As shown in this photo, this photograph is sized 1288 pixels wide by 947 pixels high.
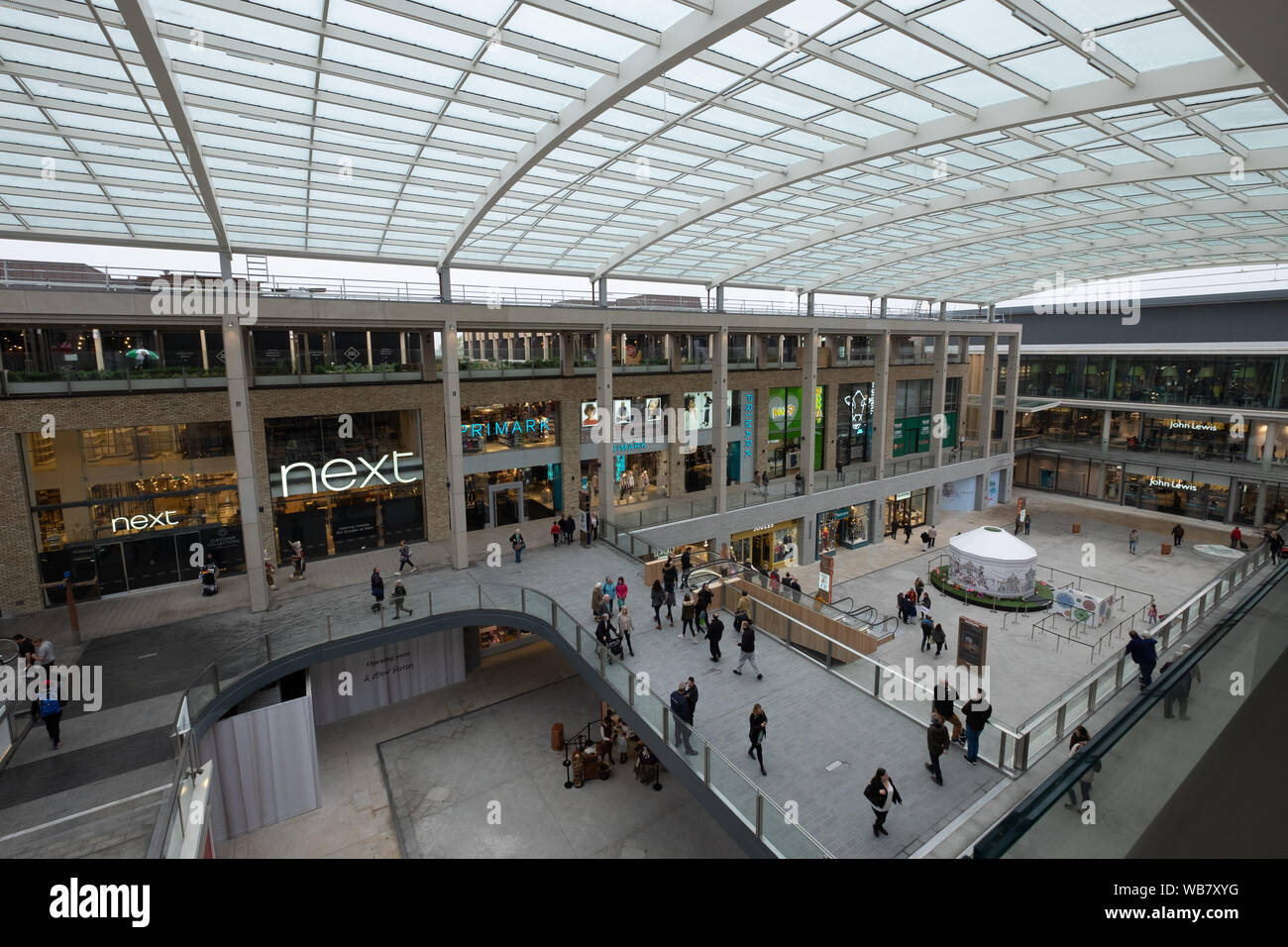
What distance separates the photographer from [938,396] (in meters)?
37.7

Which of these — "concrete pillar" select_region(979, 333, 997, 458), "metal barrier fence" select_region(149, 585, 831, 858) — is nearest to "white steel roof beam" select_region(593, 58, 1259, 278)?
"metal barrier fence" select_region(149, 585, 831, 858)

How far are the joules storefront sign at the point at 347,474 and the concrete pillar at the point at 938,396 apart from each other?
1095 inches

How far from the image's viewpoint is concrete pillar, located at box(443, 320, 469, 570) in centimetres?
1906

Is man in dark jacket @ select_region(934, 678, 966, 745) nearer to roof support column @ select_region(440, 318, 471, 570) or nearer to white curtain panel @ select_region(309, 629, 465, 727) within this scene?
roof support column @ select_region(440, 318, 471, 570)

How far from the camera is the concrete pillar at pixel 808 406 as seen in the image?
29141mm

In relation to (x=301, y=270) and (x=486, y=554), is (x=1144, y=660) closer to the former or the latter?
(x=486, y=554)

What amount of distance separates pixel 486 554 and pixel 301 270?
37.7ft

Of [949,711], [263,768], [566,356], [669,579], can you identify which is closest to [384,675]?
[263,768]

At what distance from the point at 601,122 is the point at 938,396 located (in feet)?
96.4

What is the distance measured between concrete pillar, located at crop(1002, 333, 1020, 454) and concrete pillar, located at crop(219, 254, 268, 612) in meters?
40.6

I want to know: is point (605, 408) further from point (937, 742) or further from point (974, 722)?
point (937, 742)

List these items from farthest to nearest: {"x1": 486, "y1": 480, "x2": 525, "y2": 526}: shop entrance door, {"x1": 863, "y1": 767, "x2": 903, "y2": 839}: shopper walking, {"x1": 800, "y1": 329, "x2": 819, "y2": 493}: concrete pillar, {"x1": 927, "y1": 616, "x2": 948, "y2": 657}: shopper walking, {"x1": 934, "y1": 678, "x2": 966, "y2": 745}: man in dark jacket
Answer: {"x1": 800, "y1": 329, "x2": 819, "y2": 493}: concrete pillar → {"x1": 486, "y1": 480, "x2": 525, "y2": 526}: shop entrance door → {"x1": 927, "y1": 616, "x2": 948, "y2": 657}: shopper walking → {"x1": 934, "y1": 678, "x2": 966, "y2": 745}: man in dark jacket → {"x1": 863, "y1": 767, "x2": 903, "y2": 839}: shopper walking

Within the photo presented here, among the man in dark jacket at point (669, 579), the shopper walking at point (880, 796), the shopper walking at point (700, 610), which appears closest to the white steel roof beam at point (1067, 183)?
the man in dark jacket at point (669, 579)

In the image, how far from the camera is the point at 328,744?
16.7m
